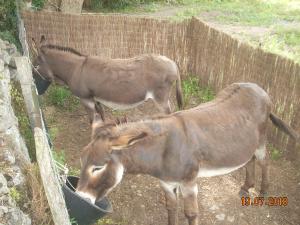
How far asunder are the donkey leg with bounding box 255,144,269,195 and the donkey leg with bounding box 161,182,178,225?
121cm

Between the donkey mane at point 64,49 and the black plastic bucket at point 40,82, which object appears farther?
the black plastic bucket at point 40,82

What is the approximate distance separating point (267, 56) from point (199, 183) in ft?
7.67

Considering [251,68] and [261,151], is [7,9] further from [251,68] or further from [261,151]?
[261,151]

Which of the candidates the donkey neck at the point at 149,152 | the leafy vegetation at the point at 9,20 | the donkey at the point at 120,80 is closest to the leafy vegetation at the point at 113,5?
the leafy vegetation at the point at 9,20

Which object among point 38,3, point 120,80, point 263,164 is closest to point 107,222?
point 263,164

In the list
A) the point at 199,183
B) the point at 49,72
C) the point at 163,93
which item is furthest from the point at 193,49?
the point at 199,183

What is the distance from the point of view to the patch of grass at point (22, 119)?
4.49 metres

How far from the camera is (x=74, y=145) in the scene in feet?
20.3

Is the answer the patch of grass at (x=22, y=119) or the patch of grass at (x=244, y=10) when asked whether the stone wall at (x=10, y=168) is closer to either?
the patch of grass at (x=22, y=119)

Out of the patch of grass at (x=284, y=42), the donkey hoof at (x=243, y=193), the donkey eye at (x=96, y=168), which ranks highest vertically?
the donkey eye at (x=96, y=168)

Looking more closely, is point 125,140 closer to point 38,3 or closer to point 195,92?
point 195,92

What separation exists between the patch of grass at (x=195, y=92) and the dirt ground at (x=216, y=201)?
2.38 metres

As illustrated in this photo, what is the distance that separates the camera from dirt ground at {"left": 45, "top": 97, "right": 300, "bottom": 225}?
463 centimetres

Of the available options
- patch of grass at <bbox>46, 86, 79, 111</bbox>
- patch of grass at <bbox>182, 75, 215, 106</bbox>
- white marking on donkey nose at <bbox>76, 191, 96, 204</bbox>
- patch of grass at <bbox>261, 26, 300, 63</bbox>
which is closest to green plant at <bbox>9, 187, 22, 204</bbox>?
white marking on donkey nose at <bbox>76, 191, 96, 204</bbox>
